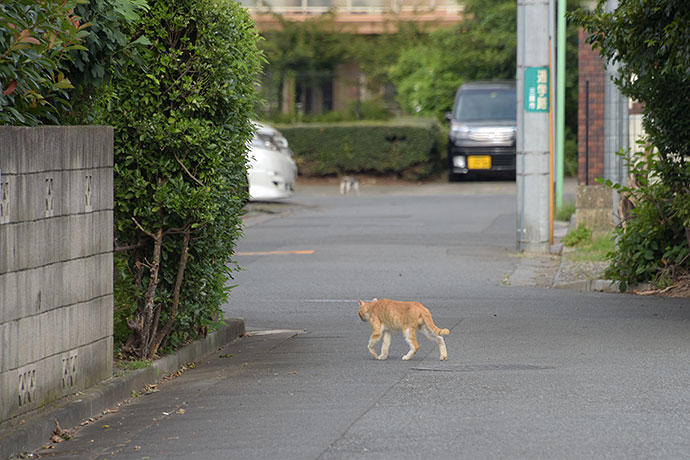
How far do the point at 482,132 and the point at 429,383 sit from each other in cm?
2345

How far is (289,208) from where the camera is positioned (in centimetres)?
2408

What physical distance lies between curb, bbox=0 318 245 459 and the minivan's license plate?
22143 millimetres

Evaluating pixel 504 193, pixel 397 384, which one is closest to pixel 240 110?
pixel 397 384

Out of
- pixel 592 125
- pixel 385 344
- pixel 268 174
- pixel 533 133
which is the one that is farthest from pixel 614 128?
pixel 385 344

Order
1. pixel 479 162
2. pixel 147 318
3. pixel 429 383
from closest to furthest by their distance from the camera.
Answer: pixel 429 383
pixel 147 318
pixel 479 162

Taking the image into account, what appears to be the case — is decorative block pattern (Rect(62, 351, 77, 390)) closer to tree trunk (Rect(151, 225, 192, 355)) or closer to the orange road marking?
tree trunk (Rect(151, 225, 192, 355))

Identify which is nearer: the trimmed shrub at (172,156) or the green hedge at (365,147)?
the trimmed shrub at (172,156)

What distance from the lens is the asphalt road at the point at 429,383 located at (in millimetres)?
5770

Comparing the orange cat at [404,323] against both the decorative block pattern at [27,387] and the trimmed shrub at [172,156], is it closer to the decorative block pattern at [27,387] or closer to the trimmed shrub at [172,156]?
the trimmed shrub at [172,156]

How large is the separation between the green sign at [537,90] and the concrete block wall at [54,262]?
10.0 metres

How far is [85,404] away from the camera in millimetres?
6527

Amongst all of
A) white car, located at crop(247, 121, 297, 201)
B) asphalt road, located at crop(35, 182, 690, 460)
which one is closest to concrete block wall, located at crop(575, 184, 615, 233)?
asphalt road, located at crop(35, 182, 690, 460)

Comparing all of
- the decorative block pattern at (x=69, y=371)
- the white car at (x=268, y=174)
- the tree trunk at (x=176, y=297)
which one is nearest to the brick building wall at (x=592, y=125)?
the white car at (x=268, y=174)

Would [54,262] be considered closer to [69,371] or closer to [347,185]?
[69,371]
